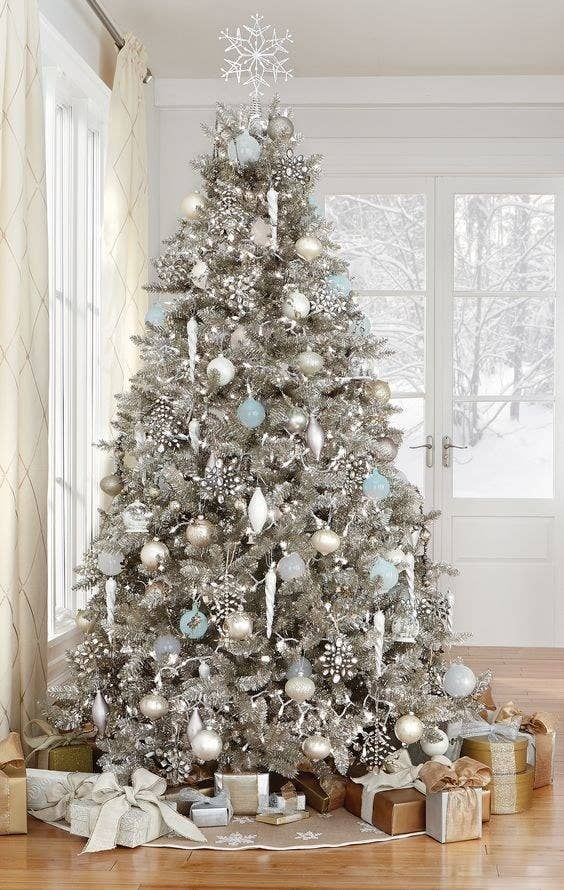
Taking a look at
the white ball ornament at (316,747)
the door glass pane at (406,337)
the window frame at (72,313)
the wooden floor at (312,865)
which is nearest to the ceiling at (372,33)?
the window frame at (72,313)

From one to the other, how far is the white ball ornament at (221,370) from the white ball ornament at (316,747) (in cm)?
100

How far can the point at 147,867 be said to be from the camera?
2.49 meters

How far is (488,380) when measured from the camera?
5.37 meters

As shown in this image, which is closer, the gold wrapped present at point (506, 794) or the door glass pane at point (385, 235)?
the gold wrapped present at point (506, 794)

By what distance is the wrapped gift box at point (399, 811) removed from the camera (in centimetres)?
269

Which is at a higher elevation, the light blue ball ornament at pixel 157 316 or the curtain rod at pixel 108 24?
the curtain rod at pixel 108 24

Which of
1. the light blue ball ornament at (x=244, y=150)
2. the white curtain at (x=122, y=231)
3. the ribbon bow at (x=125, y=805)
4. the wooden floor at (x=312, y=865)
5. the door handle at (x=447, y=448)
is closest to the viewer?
the wooden floor at (x=312, y=865)

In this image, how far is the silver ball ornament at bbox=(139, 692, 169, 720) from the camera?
9.20 feet

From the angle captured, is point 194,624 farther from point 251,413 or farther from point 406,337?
point 406,337

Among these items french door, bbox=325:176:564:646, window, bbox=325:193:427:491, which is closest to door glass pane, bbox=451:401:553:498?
french door, bbox=325:176:564:646

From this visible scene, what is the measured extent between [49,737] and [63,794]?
0.25 m

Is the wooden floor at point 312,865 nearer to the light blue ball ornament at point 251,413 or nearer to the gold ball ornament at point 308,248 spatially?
the light blue ball ornament at point 251,413

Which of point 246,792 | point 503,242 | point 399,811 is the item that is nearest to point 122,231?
point 503,242

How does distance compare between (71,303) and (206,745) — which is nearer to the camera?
(206,745)
